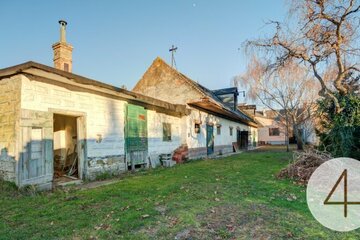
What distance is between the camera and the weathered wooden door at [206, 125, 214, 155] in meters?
16.2

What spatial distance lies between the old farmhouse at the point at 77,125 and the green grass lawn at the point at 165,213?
1.08 m

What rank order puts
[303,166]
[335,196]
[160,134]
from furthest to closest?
[160,134] < [303,166] < [335,196]

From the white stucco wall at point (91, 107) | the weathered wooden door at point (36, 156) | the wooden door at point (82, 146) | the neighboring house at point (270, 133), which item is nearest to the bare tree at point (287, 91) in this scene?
the white stucco wall at point (91, 107)

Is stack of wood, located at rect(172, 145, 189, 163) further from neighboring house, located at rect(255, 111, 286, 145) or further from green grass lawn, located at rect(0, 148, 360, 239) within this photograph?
neighboring house, located at rect(255, 111, 286, 145)

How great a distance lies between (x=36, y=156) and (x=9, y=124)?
106cm

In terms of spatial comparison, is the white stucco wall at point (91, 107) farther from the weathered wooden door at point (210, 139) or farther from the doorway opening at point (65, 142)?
the weathered wooden door at point (210, 139)

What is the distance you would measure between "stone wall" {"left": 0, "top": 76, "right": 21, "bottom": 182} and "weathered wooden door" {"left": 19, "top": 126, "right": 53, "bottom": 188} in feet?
0.76

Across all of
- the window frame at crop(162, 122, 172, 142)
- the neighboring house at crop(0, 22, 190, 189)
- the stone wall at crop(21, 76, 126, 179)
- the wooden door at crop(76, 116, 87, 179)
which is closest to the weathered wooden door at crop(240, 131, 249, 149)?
the window frame at crop(162, 122, 172, 142)

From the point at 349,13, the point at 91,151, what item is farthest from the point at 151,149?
the point at 349,13

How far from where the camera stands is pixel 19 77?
598cm

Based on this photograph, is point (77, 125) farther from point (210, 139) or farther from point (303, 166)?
point (210, 139)

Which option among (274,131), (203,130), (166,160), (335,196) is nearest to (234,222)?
(335,196)

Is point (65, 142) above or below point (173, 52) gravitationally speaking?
below

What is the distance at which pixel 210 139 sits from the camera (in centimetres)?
1664
